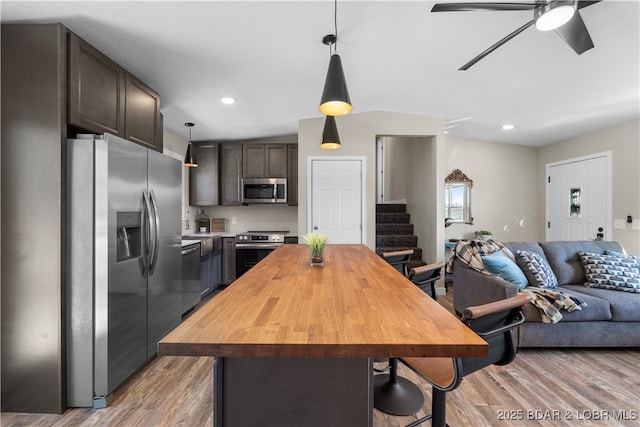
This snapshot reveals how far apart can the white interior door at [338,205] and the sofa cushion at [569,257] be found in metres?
2.21

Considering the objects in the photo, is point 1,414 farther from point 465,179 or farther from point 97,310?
point 465,179

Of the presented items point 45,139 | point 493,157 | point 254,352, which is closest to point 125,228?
point 45,139

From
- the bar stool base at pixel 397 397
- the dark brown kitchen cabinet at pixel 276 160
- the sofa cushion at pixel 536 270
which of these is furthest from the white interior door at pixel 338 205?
the bar stool base at pixel 397 397

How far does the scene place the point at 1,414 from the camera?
1.86 meters

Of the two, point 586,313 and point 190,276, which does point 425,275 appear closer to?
point 586,313

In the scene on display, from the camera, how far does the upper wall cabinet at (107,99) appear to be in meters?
1.93

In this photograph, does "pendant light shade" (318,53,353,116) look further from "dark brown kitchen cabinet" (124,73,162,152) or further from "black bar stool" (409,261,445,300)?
"dark brown kitchen cabinet" (124,73,162,152)

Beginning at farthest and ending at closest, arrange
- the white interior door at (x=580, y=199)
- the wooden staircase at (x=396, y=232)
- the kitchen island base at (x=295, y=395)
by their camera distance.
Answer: the wooden staircase at (x=396, y=232), the white interior door at (x=580, y=199), the kitchen island base at (x=295, y=395)

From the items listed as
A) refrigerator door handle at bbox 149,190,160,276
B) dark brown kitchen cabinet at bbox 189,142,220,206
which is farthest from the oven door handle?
refrigerator door handle at bbox 149,190,160,276

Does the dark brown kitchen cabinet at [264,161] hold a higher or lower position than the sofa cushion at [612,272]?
higher

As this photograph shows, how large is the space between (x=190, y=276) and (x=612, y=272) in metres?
4.25

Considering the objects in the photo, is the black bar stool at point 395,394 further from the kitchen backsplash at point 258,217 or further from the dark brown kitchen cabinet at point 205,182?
the dark brown kitchen cabinet at point 205,182

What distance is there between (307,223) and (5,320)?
3148 millimetres

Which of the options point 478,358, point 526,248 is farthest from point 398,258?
point 526,248
